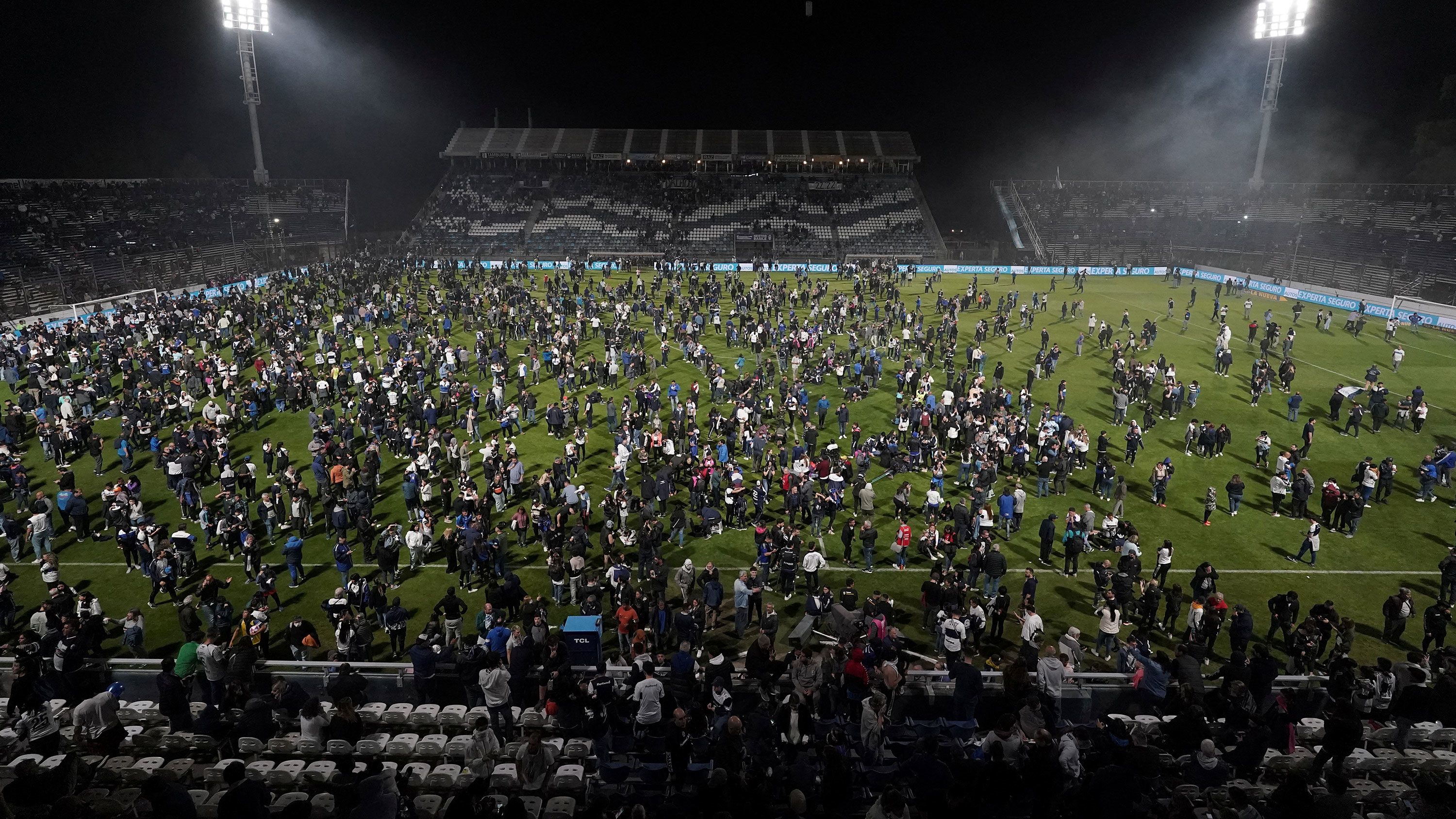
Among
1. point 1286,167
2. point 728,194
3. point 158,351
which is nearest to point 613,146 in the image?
point 728,194

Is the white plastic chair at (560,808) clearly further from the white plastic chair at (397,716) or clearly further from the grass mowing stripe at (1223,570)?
the grass mowing stripe at (1223,570)

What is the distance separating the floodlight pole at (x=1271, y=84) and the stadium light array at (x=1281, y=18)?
0.76 metres

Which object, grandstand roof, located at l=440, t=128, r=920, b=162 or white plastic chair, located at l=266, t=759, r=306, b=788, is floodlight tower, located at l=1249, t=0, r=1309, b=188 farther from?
white plastic chair, located at l=266, t=759, r=306, b=788

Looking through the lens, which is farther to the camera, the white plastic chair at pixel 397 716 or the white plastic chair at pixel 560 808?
the white plastic chair at pixel 397 716

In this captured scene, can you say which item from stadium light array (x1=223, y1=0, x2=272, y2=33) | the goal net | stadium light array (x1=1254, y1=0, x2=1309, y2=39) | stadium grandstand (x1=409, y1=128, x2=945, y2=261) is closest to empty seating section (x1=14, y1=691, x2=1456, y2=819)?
the goal net

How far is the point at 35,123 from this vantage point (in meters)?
59.7

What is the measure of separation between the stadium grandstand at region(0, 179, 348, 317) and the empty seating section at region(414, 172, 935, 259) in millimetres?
11461

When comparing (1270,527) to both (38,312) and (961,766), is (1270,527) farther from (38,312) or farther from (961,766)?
(38,312)

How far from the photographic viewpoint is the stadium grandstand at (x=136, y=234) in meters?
43.5

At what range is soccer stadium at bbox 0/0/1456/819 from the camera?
9594mm

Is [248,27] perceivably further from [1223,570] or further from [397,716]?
[1223,570]

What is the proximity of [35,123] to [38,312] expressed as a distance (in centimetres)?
3150

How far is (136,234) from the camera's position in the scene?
5169 centimetres

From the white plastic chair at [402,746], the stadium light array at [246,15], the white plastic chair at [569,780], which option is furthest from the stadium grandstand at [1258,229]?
the stadium light array at [246,15]
